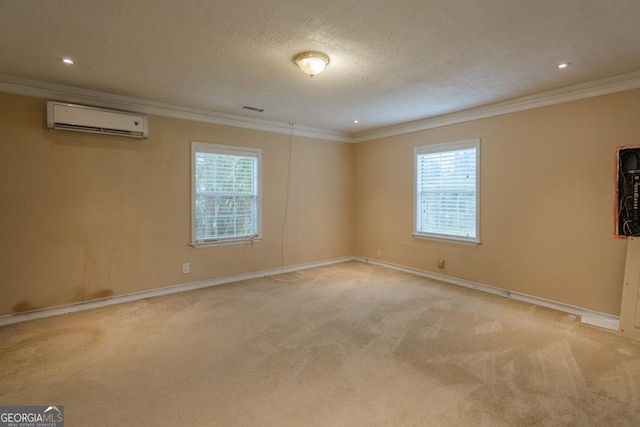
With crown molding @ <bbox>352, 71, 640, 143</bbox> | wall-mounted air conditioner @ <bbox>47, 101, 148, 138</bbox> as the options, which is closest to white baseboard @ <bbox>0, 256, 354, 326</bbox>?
wall-mounted air conditioner @ <bbox>47, 101, 148, 138</bbox>

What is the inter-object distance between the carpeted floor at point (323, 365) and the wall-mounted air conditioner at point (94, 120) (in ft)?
6.76

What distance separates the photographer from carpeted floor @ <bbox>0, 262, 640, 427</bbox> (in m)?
1.91

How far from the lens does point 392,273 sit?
5.27m

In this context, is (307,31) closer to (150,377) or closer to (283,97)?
(283,97)

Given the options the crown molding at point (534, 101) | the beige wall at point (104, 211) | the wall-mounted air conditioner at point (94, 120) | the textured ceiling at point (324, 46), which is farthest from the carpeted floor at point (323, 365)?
the textured ceiling at point (324, 46)

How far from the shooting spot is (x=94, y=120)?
140 inches

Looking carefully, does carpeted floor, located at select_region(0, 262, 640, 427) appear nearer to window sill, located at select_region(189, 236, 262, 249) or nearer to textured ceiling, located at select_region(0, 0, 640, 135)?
window sill, located at select_region(189, 236, 262, 249)

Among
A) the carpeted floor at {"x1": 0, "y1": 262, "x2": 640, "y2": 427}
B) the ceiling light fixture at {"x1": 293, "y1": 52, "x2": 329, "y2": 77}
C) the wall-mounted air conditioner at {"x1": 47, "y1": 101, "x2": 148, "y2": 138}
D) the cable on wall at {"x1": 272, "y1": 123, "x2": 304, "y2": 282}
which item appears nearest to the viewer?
the carpeted floor at {"x1": 0, "y1": 262, "x2": 640, "y2": 427}

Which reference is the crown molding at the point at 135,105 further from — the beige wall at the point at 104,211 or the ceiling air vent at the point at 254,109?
the ceiling air vent at the point at 254,109

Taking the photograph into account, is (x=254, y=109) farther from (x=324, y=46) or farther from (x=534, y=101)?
(x=534, y=101)

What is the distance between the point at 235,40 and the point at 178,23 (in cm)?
41

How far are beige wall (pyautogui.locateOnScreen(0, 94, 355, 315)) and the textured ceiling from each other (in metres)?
0.60

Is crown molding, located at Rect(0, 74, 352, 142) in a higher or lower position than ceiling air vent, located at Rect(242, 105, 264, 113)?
lower

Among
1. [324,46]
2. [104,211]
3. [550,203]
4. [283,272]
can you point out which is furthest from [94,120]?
[550,203]
